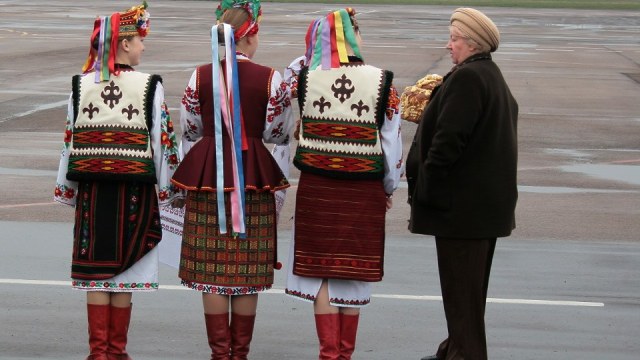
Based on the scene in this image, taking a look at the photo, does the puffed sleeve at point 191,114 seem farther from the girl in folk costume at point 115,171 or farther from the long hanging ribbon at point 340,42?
the long hanging ribbon at point 340,42

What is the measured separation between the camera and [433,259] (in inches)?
366

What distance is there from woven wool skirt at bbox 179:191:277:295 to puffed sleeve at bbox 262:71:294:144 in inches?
11.7

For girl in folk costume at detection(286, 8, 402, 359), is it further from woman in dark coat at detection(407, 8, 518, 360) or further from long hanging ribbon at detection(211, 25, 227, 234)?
long hanging ribbon at detection(211, 25, 227, 234)

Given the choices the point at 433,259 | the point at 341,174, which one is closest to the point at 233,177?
the point at 341,174

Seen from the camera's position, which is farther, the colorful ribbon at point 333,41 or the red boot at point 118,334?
the red boot at point 118,334

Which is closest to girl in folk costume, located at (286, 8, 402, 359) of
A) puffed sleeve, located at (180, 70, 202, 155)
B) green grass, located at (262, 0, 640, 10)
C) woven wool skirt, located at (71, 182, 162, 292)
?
puffed sleeve, located at (180, 70, 202, 155)

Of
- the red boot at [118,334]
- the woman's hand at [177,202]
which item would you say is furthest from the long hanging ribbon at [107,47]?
the red boot at [118,334]

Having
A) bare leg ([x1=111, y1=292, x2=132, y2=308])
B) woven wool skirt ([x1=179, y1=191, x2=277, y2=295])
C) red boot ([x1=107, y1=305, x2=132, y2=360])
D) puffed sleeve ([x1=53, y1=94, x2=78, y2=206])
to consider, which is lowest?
red boot ([x1=107, y1=305, x2=132, y2=360])

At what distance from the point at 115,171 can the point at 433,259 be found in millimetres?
3677

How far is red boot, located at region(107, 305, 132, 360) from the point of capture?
625cm

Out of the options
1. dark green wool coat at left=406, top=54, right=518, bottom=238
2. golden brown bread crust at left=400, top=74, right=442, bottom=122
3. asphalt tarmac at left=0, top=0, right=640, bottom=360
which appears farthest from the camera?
asphalt tarmac at left=0, top=0, right=640, bottom=360

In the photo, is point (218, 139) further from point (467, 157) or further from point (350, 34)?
point (467, 157)

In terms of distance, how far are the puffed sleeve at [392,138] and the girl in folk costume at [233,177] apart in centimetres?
48

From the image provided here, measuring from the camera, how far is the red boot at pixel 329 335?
623cm
